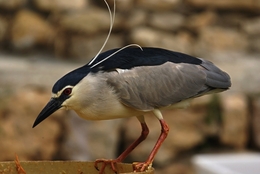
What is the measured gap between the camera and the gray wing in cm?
169

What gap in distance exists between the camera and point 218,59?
3.20 metres

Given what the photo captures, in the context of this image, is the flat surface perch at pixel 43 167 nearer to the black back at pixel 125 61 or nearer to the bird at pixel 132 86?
the bird at pixel 132 86

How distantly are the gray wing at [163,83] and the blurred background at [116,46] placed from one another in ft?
4.00

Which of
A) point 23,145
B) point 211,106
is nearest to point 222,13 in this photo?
point 211,106

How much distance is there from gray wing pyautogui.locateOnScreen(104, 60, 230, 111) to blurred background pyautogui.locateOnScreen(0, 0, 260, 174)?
4.00 feet

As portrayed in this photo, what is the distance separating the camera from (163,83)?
1.81 metres

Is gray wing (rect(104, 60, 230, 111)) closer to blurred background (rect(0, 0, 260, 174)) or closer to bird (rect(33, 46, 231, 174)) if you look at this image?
bird (rect(33, 46, 231, 174))

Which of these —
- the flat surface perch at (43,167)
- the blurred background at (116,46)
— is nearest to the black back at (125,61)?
the flat surface perch at (43,167)

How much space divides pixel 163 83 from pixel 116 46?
1308mm

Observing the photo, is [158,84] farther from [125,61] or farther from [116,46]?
[116,46]

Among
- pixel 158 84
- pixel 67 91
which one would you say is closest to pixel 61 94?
pixel 67 91

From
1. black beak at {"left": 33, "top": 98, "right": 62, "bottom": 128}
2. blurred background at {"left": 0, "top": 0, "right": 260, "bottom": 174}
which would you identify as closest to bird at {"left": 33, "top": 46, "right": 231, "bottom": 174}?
black beak at {"left": 33, "top": 98, "right": 62, "bottom": 128}

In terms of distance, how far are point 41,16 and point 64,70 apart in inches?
12.9

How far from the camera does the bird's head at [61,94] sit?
1.61 metres
